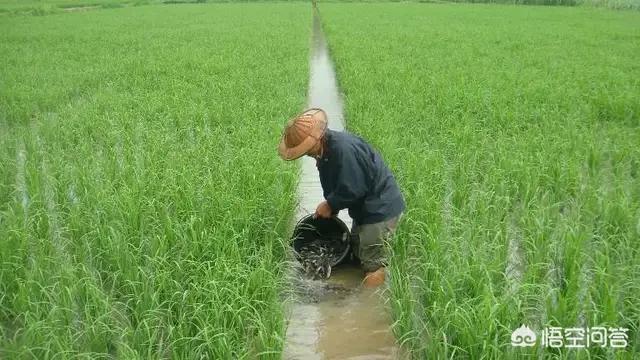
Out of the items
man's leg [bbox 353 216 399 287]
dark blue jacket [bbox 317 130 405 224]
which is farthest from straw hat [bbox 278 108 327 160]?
man's leg [bbox 353 216 399 287]

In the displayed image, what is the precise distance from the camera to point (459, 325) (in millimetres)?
2789

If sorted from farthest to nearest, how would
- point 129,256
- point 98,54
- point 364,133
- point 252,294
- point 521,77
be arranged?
point 98,54
point 521,77
point 364,133
point 129,256
point 252,294

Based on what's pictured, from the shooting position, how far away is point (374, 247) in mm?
3934

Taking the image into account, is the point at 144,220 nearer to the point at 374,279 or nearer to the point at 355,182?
the point at 355,182

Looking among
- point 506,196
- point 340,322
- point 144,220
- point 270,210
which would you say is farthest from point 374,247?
point 144,220

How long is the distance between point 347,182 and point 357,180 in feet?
0.25

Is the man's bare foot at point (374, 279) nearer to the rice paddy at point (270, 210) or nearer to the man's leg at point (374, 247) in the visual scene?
the man's leg at point (374, 247)

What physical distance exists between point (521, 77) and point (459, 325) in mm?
7989

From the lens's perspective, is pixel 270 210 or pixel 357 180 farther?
pixel 270 210

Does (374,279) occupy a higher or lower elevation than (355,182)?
lower

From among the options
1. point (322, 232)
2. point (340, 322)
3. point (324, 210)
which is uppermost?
point (324, 210)

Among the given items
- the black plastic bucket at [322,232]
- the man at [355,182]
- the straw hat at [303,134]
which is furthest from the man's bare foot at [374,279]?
the straw hat at [303,134]

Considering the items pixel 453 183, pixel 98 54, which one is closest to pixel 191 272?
pixel 453 183

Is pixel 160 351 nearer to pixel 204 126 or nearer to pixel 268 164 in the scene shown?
pixel 268 164
